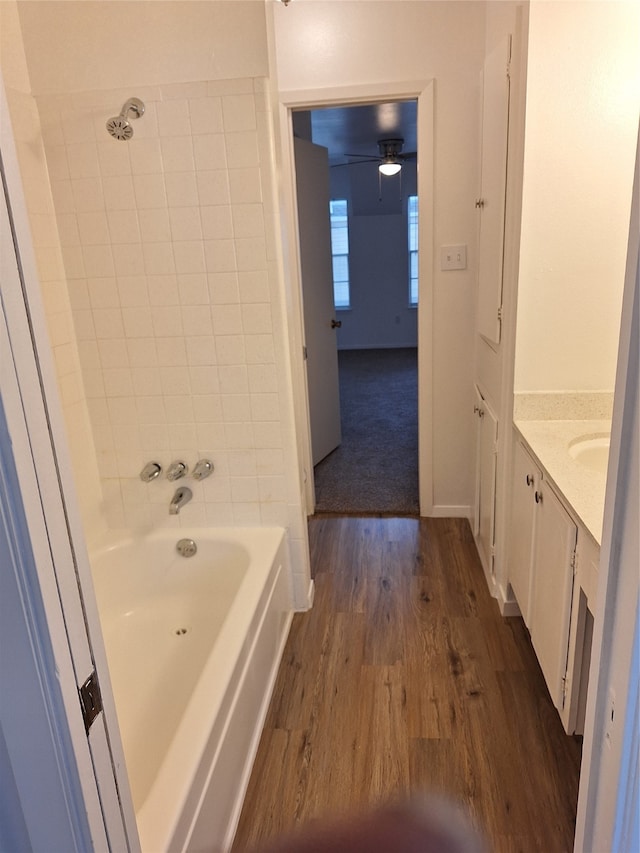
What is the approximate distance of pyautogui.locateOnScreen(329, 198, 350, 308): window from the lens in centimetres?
785

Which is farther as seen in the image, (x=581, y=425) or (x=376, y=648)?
(x=376, y=648)

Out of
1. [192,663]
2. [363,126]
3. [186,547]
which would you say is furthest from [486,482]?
[363,126]

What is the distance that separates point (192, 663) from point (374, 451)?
247 cm

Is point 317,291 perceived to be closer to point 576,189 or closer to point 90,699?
point 576,189

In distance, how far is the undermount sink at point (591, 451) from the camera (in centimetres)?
194

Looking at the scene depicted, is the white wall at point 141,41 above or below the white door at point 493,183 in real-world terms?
above

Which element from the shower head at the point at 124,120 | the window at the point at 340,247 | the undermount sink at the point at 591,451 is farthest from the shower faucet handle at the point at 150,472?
the window at the point at 340,247

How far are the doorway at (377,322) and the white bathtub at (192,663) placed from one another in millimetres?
1113

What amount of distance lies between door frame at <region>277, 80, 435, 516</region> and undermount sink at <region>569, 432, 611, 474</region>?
3.71 ft

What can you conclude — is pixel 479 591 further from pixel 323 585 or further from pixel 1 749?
pixel 1 749

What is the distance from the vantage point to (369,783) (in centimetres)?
172

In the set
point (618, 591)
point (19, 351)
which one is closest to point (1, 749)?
point (19, 351)

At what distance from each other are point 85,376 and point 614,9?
7.25ft

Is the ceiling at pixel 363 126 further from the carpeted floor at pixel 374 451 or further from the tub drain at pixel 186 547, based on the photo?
the tub drain at pixel 186 547
